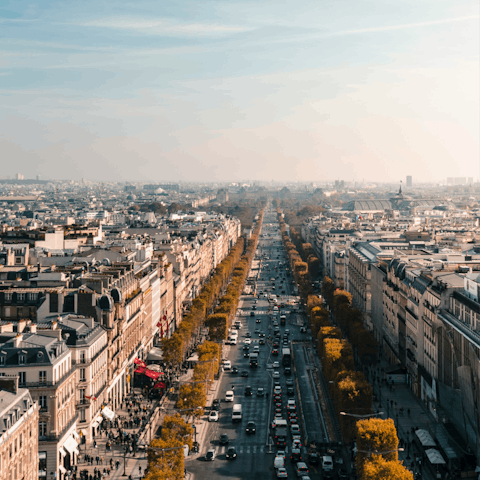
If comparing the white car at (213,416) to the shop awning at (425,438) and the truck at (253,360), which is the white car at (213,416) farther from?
the truck at (253,360)

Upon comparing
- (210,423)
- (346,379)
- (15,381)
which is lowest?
(210,423)

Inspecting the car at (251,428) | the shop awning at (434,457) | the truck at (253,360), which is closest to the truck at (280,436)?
the car at (251,428)

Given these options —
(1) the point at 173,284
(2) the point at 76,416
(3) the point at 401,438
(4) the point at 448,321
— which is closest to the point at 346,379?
(3) the point at 401,438

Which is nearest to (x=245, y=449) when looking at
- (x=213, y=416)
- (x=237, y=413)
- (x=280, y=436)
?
(x=280, y=436)

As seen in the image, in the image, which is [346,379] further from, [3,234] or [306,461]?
[3,234]

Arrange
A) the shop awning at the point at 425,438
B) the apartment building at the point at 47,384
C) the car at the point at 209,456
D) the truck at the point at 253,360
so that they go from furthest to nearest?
the truck at the point at 253,360
the shop awning at the point at 425,438
the car at the point at 209,456
the apartment building at the point at 47,384

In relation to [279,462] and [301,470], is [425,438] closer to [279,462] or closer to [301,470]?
[301,470]

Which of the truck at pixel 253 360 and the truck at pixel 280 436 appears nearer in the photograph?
the truck at pixel 280 436
